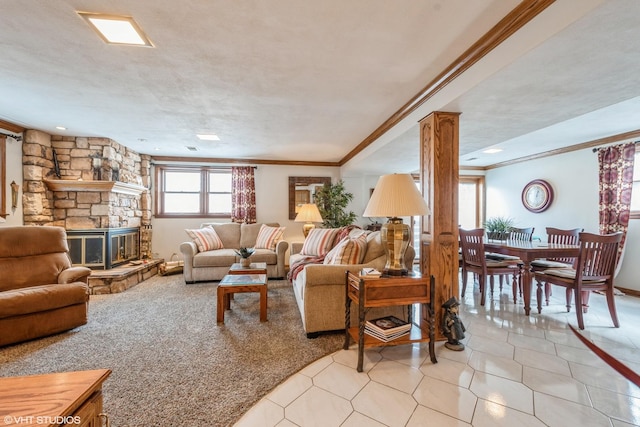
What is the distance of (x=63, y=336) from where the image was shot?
2590 millimetres

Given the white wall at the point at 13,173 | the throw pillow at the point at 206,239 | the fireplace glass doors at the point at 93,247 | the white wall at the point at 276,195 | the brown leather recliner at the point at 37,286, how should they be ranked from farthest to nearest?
the white wall at the point at 276,195 → the throw pillow at the point at 206,239 → the fireplace glass doors at the point at 93,247 → the white wall at the point at 13,173 → the brown leather recliner at the point at 37,286

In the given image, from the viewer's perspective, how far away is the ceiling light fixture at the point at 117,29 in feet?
5.69

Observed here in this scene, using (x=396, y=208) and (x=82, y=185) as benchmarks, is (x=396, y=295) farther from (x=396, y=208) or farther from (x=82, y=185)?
(x=82, y=185)

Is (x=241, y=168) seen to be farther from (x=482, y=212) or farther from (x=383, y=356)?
(x=482, y=212)

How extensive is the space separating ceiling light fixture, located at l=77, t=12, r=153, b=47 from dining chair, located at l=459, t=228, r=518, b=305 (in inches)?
146

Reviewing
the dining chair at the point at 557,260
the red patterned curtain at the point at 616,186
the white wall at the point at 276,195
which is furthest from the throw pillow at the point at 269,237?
the red patterned curtain at the point at 616,186

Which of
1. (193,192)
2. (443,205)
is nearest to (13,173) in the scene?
(193,192)

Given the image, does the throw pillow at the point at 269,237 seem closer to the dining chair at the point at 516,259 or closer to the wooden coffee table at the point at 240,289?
the wooden coffee table at the point at 240,289

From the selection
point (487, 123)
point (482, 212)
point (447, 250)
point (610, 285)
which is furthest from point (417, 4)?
point (482, 212)

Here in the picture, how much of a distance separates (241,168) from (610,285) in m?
5.72

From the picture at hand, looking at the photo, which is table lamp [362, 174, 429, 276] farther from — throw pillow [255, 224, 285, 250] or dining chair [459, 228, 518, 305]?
throw pillow [255, 224, 285, 250]

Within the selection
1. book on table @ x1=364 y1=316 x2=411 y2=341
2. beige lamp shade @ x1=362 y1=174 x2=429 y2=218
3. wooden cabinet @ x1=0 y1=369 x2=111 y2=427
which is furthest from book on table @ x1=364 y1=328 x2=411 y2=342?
wooden cabinet @ x1=0 y1=369 x2=111 y2=427

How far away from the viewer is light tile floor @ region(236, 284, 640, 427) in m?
1.58

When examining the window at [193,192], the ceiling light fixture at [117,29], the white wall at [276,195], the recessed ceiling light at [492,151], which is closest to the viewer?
the ceiling light fixture at [117,29]
